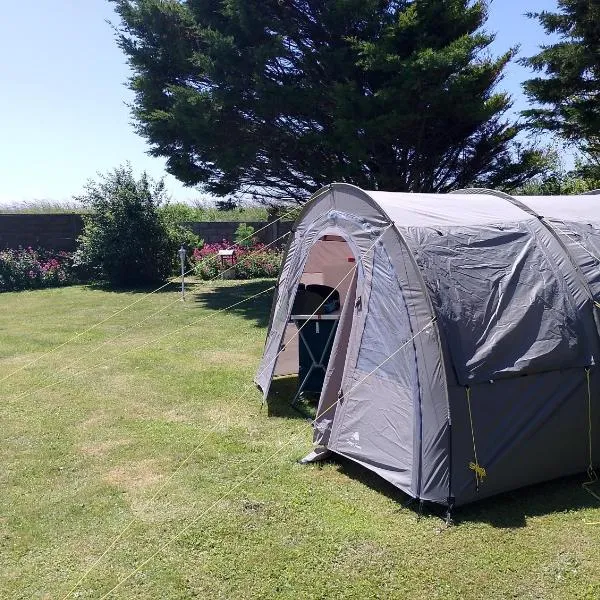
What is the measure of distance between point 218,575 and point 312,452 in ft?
5.37

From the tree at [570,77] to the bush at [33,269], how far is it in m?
11.3

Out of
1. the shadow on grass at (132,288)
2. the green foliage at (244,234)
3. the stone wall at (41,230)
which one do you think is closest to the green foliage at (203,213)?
the green foliage at (244,234)

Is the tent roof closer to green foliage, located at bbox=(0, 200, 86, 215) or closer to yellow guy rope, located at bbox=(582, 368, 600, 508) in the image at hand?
yellow guy rope, located at bbox=(582, 368, 600, 508)

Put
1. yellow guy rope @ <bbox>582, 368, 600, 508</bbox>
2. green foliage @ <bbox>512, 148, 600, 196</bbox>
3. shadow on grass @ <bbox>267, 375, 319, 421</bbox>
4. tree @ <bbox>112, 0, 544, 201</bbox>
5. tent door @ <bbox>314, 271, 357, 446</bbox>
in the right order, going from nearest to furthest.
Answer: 1. yellow guy rope @ <bbox>582, 368, 600, 508</bbox>
2. tent door @ <bbox>314, 271, 357, 446</bbox>
3. shadow on grass @ <bbox>267, 375, 319, 421</bbox>
4. tree @ <bbox>112, 0, 544, 201</bbox>
5. green foliage @ <bbox>512, 148, 600, 196</bbox>

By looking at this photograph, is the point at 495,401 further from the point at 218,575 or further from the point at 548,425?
the point at 218,575

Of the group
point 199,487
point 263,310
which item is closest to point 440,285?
point 199,487

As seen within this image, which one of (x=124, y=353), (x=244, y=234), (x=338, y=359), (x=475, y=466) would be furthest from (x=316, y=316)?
(x=244, y=234)

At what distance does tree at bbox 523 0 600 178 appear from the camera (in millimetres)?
11742

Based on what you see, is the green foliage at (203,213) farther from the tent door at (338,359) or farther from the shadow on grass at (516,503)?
the shadow on grass at (516,503)

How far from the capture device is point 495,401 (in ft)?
13.8

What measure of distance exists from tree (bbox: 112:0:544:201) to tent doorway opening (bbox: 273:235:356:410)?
5096 mm

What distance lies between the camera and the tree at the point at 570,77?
1174 cm

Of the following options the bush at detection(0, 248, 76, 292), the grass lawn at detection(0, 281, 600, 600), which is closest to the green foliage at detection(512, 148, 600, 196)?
the grass lawn at detection(0, 281, 600, 600)

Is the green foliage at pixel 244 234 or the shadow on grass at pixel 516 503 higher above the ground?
the green foliage at pixel 244 234
